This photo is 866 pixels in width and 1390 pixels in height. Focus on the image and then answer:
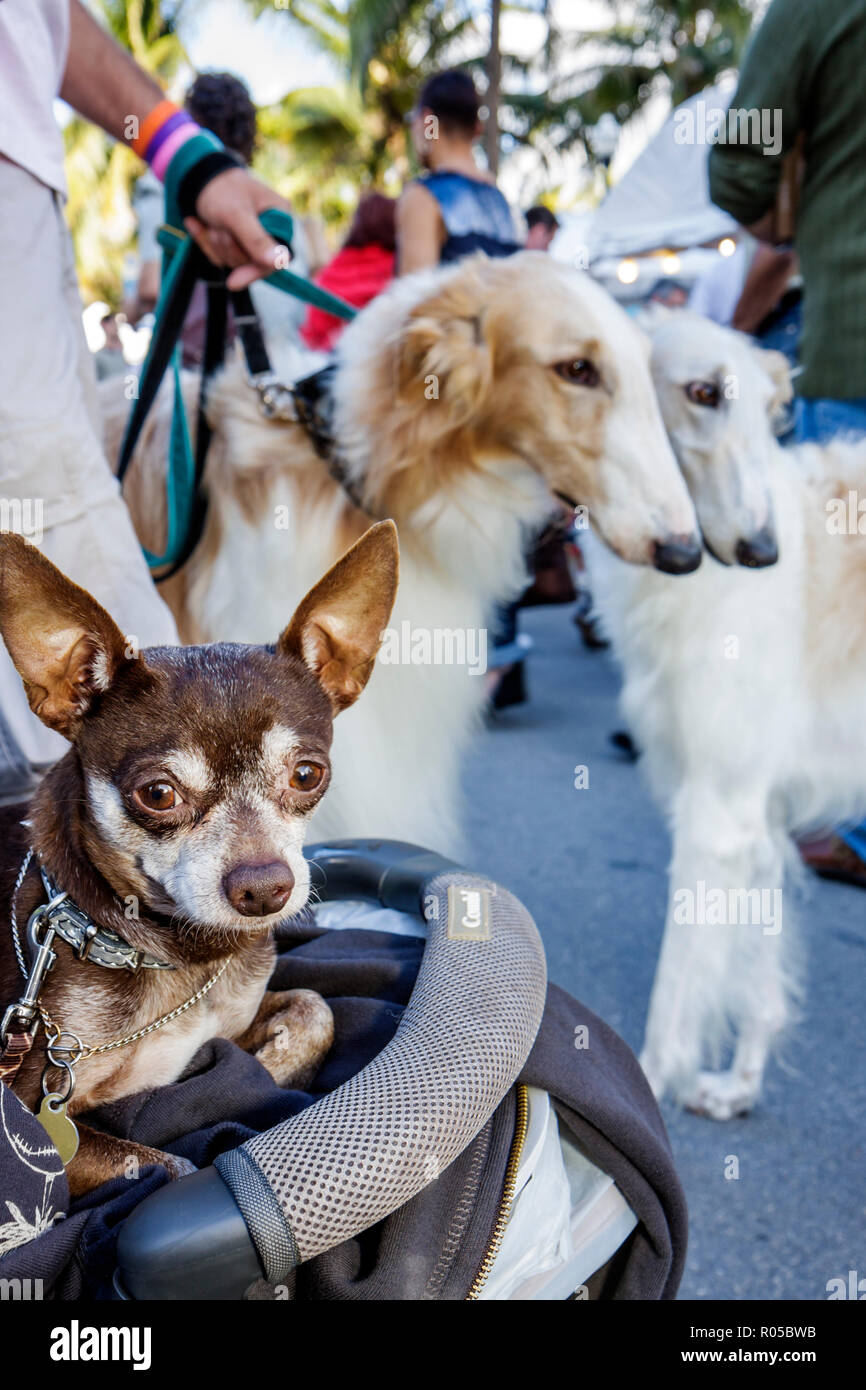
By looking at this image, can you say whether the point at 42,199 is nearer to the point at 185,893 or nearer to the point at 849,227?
the point at 185,893

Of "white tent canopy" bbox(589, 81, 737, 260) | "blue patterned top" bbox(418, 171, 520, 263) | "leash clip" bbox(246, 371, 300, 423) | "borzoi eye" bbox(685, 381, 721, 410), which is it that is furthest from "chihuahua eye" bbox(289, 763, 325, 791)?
"white tent canopy" bbox(589, 81, 737, 260)

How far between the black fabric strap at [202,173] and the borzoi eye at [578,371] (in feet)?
2.57

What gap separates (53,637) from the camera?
1197 millimetres

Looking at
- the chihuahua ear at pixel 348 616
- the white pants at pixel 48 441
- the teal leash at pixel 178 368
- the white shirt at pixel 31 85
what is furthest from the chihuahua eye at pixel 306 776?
the teal leash at pixel 178 368

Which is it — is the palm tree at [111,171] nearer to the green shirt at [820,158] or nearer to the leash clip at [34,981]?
the green shirt at [820,158]

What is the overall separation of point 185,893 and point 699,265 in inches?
345

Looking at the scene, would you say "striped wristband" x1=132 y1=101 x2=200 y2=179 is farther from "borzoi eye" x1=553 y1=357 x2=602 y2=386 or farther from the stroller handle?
the stroller handle

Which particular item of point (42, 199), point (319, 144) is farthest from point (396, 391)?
point (319, 144)

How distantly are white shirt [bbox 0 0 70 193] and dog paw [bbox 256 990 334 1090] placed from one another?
1.38 meters

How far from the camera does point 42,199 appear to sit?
172 cm

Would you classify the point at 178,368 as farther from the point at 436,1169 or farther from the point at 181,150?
the point at 436,1169

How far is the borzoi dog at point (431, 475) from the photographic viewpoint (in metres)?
2.29

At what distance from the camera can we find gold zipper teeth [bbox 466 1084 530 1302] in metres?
1.07
